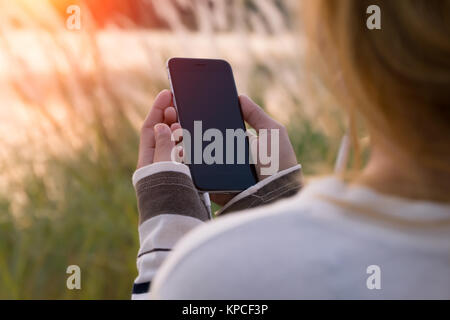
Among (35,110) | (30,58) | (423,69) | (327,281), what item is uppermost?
(30,58)

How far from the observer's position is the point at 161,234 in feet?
2.40

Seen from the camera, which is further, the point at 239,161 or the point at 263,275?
the point at 239,161

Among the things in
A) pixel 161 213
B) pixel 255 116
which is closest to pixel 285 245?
pixel 161 213

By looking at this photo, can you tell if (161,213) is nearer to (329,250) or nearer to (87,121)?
(329,250)

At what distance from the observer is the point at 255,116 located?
38.2 inches

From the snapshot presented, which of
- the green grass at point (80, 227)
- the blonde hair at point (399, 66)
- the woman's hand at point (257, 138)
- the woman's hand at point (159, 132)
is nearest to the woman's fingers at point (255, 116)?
the woman's hand at point (257, 138)

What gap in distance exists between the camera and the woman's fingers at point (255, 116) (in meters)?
0.95

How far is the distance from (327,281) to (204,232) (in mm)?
85

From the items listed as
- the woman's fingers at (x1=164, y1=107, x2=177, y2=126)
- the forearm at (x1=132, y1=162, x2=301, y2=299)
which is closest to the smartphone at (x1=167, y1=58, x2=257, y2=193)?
the woman's fingers at (x1=164, y1=107, x2=177, y2=126)

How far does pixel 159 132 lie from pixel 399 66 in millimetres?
439

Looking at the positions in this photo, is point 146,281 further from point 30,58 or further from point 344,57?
point 30,58

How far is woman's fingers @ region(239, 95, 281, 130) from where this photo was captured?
946 mm

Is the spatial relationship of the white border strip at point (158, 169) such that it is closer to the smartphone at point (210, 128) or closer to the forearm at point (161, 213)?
the forearm at point (161, 213)

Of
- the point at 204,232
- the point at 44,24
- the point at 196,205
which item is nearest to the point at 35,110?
the point at 44,24
